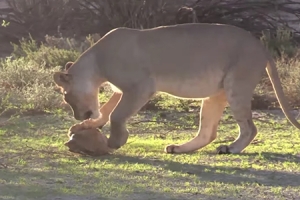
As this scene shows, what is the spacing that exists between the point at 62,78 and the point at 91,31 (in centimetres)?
1224

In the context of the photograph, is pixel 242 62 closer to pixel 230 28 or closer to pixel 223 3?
pixel 230 28

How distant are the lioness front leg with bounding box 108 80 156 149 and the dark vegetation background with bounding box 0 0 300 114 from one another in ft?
11.1

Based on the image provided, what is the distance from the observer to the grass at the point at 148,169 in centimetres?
607

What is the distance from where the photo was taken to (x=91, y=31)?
20234 mm

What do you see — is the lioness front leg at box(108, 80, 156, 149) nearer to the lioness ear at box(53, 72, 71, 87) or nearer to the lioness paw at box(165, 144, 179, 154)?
the lioness paw at box(165, 144, 179, 154)

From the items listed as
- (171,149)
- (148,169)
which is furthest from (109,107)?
(148,169)

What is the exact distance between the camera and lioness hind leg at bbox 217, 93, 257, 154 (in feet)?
25.8

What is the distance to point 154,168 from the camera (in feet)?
23.0

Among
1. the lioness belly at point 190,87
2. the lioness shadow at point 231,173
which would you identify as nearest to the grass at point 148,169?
the lioness shadow at point 231,173

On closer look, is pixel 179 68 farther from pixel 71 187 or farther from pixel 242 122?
pixel 71 187

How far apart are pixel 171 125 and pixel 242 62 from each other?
8.01 ft

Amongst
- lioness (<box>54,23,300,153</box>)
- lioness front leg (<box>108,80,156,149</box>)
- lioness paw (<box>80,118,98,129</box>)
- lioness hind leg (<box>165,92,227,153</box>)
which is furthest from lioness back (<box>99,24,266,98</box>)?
lioness paw (<box>80,118,98,129</box>)

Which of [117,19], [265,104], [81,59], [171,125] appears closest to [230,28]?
[81,59]

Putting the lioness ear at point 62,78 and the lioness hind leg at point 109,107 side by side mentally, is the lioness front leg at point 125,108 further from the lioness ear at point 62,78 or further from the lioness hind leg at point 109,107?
the lioness ear at point 62,78
